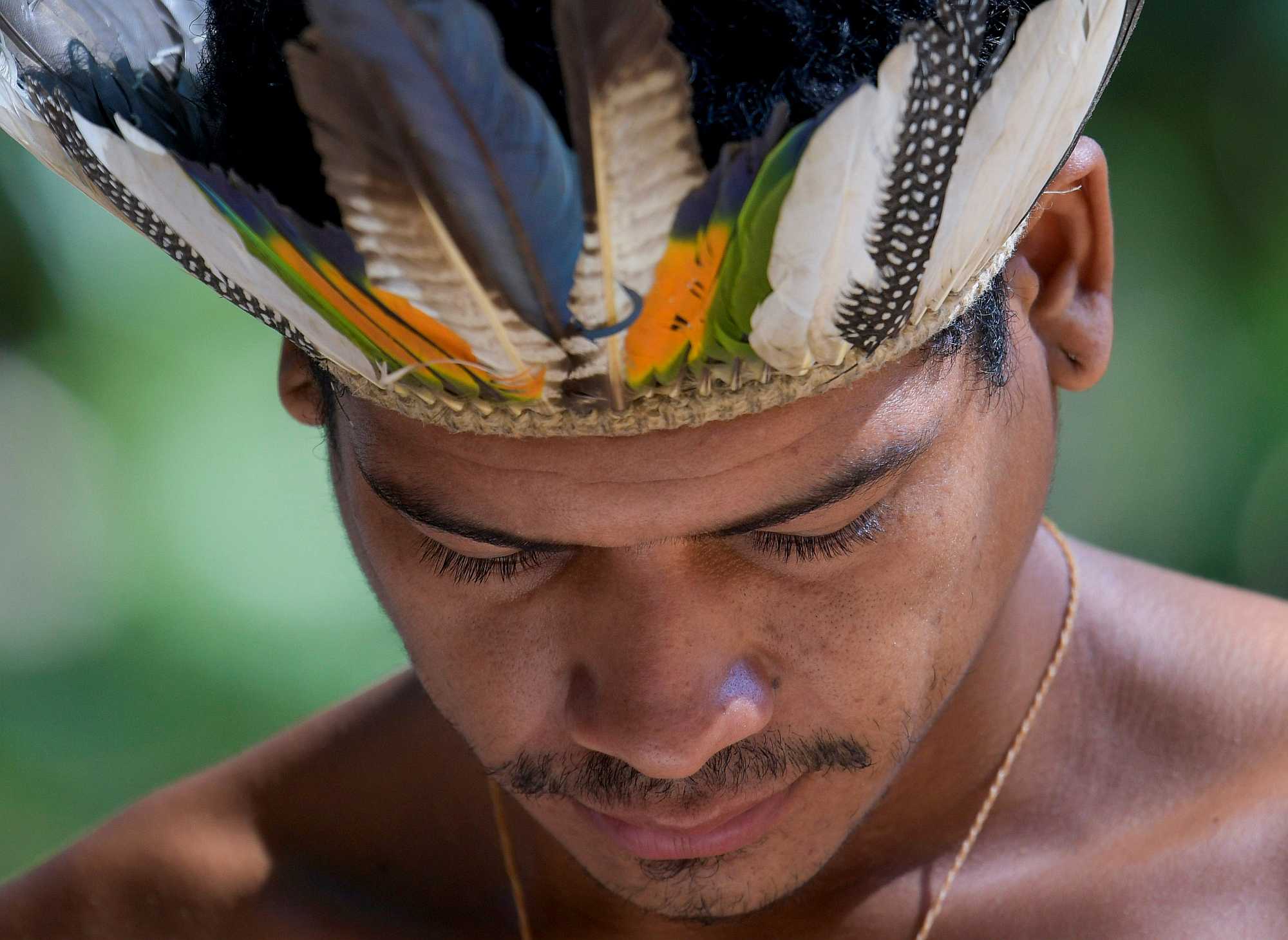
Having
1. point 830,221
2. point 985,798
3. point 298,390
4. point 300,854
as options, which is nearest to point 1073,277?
point 830,221

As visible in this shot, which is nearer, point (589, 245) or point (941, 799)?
point (589, 245)

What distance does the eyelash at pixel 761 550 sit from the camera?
1106 mm

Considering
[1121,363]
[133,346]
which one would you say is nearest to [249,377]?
[133,346]

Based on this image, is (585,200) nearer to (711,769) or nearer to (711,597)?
(711,597)

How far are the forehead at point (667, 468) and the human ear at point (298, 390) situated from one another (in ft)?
1.05

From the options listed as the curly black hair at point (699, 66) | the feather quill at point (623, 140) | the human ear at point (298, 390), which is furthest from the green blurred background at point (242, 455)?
the feather quill at point (623, 140)

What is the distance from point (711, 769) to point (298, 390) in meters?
0.54

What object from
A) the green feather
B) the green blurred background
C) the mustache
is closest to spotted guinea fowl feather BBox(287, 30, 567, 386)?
the green feather

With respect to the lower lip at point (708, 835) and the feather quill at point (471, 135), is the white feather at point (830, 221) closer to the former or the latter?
the feather quill at point (471, 135)

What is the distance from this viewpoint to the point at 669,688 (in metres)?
1.08

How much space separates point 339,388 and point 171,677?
2.79 m

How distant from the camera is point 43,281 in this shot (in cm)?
419

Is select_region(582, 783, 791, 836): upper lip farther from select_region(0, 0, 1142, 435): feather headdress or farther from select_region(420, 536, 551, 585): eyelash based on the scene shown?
select_region(0, 0, 1142, 435): feather headdress

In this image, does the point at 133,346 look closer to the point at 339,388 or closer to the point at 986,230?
the point at 339,388
